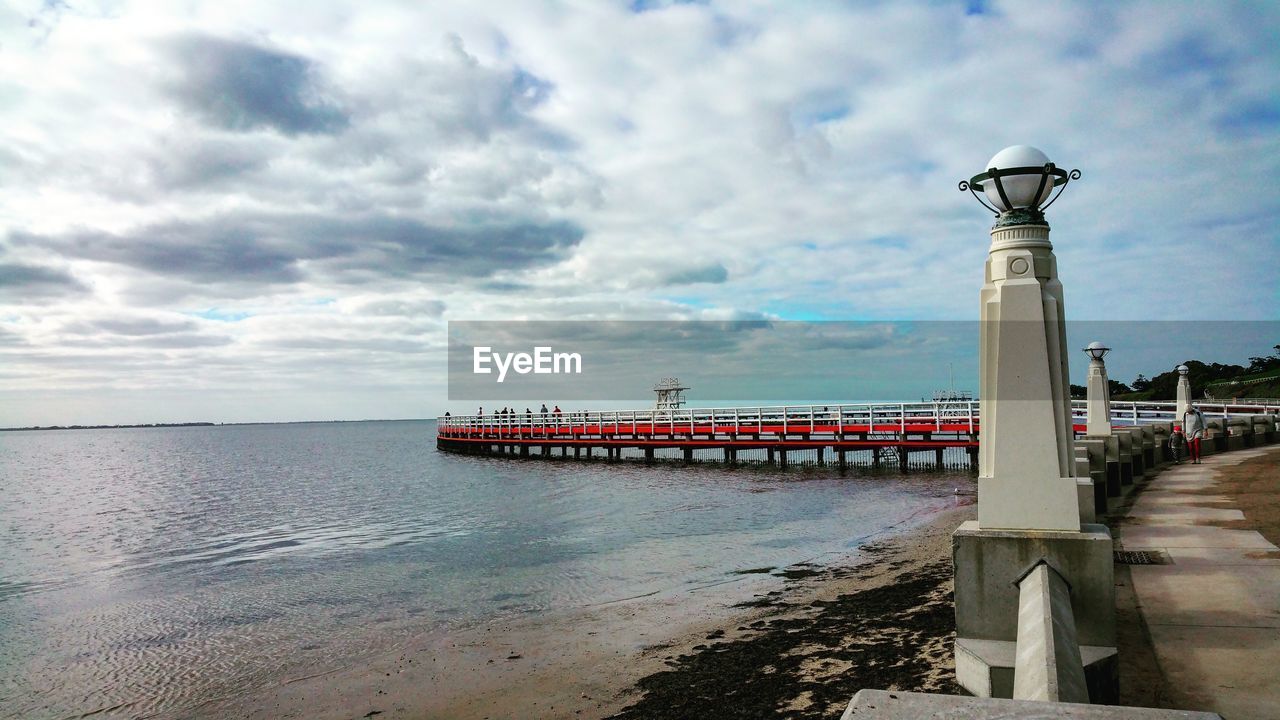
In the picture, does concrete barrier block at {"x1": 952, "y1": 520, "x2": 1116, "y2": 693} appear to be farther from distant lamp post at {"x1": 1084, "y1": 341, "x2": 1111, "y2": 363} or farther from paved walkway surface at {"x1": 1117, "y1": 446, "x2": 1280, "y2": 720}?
distant lamp post at {"x1": 1084, "y1": 341, "x2": 1111, "y2": 363}

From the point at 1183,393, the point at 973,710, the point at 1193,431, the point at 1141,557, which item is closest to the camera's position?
the point at 973,710

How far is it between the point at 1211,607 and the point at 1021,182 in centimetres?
389

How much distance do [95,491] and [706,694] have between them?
142 feet

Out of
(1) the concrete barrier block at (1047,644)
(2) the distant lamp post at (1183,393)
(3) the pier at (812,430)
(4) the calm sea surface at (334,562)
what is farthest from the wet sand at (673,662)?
(3) the pier at (812,430)

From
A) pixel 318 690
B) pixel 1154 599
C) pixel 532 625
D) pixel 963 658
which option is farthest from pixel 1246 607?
pixel 318 690

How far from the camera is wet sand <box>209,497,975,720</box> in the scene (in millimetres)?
6301

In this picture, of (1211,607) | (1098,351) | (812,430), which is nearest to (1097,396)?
(1098,351)

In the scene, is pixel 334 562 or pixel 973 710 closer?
pixel 973 710

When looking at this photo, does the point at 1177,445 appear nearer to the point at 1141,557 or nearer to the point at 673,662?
the point at 1141,557

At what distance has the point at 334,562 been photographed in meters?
16.0

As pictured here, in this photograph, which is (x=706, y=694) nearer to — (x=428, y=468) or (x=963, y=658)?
(x=963, y=658)

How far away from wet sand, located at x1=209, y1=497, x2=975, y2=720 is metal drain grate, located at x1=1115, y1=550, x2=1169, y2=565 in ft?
5.60

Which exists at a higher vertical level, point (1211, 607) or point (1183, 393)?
point (1183, 393)

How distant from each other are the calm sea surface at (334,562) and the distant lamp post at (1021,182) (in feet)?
27.7
